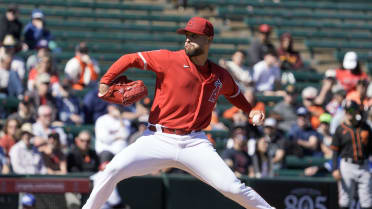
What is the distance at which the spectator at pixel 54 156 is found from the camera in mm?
9656

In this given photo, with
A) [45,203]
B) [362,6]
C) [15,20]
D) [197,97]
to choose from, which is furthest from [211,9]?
[197,97]

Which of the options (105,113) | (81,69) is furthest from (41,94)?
(81,69)

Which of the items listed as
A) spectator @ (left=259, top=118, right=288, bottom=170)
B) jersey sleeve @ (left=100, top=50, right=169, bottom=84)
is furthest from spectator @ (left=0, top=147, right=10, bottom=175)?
jersey sleeve @ (left=100, top=50, right=169, bottom=84)

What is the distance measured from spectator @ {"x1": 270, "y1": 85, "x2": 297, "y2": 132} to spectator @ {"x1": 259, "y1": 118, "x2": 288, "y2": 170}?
71cm

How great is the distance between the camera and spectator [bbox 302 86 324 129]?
12.1 meters

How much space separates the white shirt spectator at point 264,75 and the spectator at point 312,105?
59 cm

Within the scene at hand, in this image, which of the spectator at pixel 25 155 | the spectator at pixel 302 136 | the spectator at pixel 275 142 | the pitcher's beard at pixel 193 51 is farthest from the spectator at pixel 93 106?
the pitcher's beard at pixel 193 51

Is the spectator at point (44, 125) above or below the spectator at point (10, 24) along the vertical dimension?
below

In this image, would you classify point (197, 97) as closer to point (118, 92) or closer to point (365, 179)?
point (118, 92)

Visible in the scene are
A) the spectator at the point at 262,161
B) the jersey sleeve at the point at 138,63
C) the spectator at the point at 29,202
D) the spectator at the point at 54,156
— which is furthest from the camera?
the spectator at the point at 262,161

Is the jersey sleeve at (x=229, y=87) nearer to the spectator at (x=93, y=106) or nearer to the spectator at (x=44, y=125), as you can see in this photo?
the spectator at (x=44, y=125)

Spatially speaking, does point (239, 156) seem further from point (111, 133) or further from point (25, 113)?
point (25, 113)

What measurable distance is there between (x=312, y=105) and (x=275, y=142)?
1.71 meters

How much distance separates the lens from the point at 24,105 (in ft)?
33.5
